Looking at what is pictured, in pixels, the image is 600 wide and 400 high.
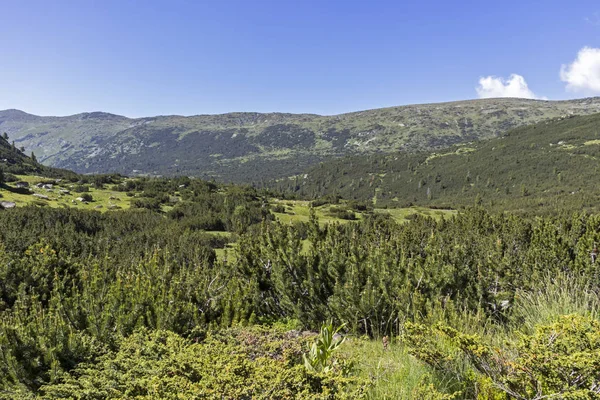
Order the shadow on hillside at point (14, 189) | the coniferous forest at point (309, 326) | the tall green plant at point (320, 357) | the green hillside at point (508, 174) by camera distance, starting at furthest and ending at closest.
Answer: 1. the green hillside at point (508, 174)
2. the shadow on hillside at point (14, 189)
3. the tall green plant at point (320, 357)
4. the coniferous forest at point (309, 326)

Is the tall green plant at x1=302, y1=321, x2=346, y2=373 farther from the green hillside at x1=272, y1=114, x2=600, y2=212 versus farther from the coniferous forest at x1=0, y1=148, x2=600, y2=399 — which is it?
the green hillside at x1=272, y1=114, x2=600, y2=212

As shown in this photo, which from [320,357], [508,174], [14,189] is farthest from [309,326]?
[508,174]

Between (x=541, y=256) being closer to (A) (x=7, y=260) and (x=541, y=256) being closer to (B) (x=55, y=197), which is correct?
(A) (x=7, y=260)

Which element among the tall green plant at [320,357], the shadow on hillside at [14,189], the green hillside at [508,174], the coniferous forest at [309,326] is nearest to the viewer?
the coniferous forest at [309,326]

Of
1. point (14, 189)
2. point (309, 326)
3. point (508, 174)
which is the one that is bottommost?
point (309, 326)

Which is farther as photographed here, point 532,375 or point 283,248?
point 283,248

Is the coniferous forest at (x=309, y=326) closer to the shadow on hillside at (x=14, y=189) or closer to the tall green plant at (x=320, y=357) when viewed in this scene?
the tall green plant at (x=320, y=357)

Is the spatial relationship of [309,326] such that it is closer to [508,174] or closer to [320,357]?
[320,357]

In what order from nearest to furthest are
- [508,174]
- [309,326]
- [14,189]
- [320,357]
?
[320,357], [309,326], [14,189], [508,174]

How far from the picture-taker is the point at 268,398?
2992 millimetres

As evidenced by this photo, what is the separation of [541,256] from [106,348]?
15112mm

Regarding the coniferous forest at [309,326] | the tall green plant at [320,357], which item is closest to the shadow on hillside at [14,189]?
the coniferous forest at [309,326]

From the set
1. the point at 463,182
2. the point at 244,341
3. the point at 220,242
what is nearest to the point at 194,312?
the point at 244,341

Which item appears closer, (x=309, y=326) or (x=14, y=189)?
(x=309, y=326)
